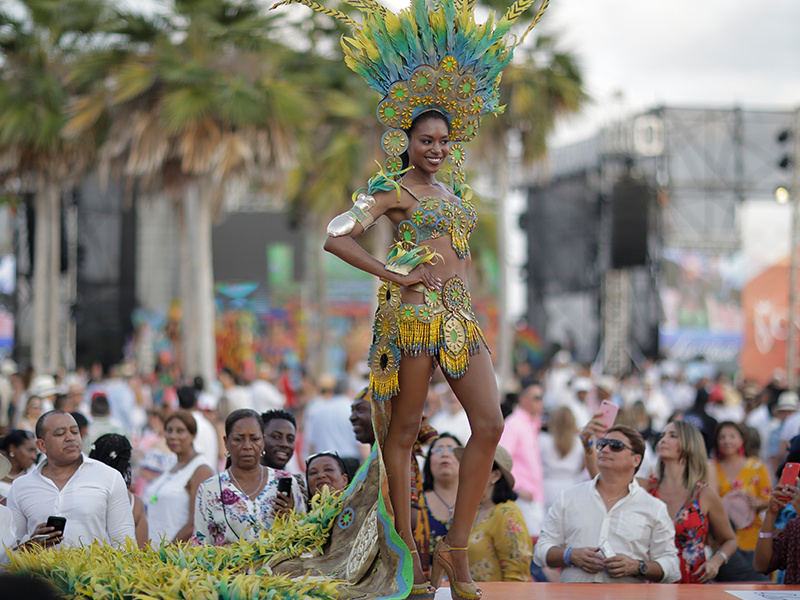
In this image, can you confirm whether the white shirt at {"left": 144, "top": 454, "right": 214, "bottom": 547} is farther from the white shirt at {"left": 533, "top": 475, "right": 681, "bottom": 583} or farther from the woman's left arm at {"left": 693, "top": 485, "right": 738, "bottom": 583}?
the woman's left arm at {"left": 693, "top": 485, "right": 738, "bottom": 583}

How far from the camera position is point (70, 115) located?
15.7 metres

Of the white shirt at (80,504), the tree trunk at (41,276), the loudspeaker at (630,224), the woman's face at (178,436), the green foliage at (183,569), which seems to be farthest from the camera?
the loudspeaker at (630,224)

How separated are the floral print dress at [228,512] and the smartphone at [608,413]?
200 centimetres

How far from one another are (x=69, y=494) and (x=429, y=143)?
2.51m

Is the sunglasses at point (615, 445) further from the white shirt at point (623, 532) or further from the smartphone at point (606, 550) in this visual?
the smartphone at point (606, 550)

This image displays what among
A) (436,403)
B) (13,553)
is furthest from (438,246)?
(436,403)

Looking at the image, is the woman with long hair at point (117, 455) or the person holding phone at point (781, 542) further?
the woman with long hair at point (117, 455)

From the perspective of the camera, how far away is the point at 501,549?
5.24 meters

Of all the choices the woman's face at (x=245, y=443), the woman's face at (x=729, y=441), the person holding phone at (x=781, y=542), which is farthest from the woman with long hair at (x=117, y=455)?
the woman's face at (x=729, y=441)

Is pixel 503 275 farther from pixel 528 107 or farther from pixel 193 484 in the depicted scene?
pixel 193 484

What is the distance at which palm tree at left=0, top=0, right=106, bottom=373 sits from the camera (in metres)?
15.8

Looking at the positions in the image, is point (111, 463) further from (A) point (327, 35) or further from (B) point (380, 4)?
(A) point (327, 35)

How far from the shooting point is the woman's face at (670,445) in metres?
5.70

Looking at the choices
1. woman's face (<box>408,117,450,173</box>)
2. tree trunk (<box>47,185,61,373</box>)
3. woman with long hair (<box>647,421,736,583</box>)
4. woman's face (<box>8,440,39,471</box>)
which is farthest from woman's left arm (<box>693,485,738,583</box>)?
tree trunk (<box>47,185,61,373</box>)
